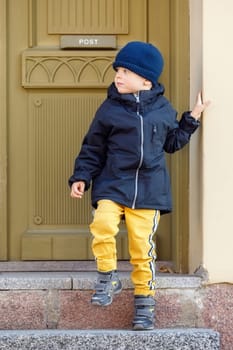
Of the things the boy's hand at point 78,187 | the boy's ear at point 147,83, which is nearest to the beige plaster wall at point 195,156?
the boy's ear at point 147,83

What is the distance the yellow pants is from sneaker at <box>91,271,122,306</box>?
0.04m

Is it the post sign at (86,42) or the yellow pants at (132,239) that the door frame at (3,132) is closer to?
the post sign at (86,42)

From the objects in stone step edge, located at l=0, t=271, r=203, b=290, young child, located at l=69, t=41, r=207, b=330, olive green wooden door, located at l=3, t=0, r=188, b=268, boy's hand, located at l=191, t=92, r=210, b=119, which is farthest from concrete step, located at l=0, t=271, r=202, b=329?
boy's hand, located at l=191, t=92, r=210, b=119

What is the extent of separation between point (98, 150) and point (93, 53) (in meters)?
0.95

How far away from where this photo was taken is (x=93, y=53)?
527 cm

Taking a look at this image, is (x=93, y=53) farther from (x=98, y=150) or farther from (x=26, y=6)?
(x=98, y=150)

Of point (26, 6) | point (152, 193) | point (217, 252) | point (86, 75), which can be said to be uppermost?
point (26, 6)

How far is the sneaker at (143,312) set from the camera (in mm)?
4480

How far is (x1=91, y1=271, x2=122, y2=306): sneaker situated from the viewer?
446 cm

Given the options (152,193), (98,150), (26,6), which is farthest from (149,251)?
(26,6)

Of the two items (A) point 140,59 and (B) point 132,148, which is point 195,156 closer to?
(B) point 132,148

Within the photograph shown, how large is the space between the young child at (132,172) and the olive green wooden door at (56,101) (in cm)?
78

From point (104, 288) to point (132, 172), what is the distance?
622 mm

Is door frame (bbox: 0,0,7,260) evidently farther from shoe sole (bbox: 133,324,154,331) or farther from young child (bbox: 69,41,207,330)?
shoe sole (bbox: 133,324,154,331)
